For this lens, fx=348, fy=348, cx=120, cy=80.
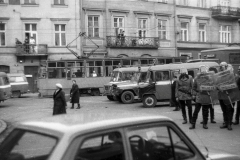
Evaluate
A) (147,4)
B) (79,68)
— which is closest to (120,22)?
(147,4)

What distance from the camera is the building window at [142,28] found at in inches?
1531

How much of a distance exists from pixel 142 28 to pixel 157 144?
36.1 metres

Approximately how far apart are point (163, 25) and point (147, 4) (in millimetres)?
3089

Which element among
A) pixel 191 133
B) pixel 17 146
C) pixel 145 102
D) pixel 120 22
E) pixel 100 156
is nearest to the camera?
pixel 100 156

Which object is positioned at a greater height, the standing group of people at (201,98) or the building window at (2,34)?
the building window at (2,34)

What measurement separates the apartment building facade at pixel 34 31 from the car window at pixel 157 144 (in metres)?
31.3

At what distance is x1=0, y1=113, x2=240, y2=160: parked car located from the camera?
2953 millimetres

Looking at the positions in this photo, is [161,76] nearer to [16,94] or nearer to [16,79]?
[16,79]

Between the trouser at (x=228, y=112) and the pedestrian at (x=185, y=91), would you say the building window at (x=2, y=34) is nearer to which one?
the pedestrian at (x=185, y=91)

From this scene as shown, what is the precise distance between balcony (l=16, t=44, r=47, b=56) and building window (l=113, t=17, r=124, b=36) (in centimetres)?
792

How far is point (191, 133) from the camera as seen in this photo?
400 inches

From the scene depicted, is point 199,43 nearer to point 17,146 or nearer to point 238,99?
point 238,99

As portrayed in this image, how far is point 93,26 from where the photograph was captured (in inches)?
1433

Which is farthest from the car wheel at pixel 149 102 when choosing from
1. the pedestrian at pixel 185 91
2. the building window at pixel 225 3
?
the building window at pixel 225 3
